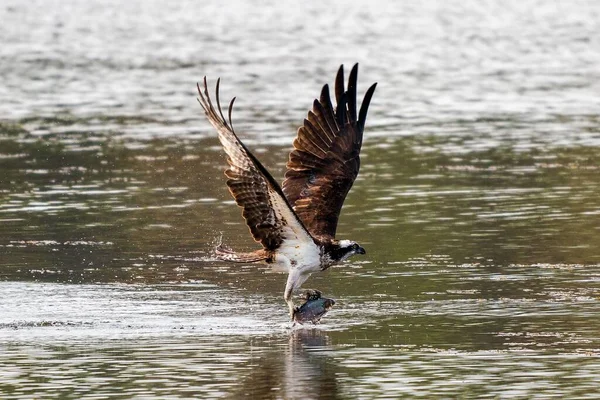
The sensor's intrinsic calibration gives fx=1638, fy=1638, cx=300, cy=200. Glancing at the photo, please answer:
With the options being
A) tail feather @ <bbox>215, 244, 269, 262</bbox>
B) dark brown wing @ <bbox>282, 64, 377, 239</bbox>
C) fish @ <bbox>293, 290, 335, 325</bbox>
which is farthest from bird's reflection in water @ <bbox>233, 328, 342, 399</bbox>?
dark brown wing @ <bbox>282, 64, 377, 239</bbox>

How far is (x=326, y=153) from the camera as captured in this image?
47.0 ft

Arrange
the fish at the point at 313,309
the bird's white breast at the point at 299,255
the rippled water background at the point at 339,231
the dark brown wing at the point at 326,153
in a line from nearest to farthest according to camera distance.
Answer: the rippled water background at the point at 339,231, the fish at the point at 313,309, the bird's white breast at the point at 299,255, the dark brown wing at the point at 326,153

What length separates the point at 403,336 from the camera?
12.2 meters

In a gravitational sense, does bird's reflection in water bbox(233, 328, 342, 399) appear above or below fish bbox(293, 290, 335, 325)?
below

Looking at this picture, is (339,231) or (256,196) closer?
(256,196)

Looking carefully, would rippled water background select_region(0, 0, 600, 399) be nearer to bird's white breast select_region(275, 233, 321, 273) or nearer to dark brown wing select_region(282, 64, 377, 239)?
bird's white breast select_region(275, 233, 321, 273)

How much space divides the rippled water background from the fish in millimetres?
104

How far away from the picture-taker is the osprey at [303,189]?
40.5 ft

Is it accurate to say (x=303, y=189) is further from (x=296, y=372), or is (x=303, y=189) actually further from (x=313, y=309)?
(x=296, y=372)

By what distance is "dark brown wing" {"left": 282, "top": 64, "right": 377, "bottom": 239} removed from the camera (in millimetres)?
14038

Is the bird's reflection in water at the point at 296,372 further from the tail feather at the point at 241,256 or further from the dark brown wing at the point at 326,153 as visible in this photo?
the dark brown wing at the point at 326,153

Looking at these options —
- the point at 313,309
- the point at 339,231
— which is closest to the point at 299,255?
the point at 313,309

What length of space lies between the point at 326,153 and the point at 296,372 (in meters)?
3.50

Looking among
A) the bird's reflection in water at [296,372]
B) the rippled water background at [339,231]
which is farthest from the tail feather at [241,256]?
the bird's reflection in water at [296,372]
